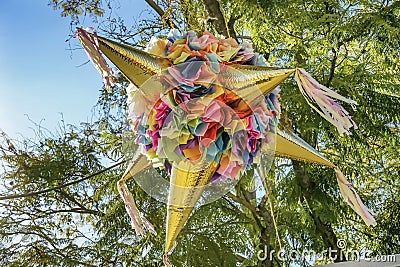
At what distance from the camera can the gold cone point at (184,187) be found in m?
0.77

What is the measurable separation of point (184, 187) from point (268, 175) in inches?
41.2

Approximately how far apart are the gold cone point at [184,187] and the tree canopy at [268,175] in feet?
3.23

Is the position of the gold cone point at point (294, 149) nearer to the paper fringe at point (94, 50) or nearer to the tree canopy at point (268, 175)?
the paper fringe at point (94, 50)

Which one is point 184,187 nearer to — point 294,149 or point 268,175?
point 294,149


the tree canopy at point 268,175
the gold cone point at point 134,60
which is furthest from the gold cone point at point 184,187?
the tree canopy at point 268,175

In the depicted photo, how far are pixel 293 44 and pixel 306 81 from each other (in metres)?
1.39

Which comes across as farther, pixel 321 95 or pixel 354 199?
pixel 354 199

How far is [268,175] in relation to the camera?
179 cm

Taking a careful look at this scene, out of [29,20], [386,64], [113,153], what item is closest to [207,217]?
[113,153]

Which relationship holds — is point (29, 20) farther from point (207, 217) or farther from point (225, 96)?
point (225, 96)

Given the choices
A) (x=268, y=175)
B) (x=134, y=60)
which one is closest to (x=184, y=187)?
(x=134, y=60)

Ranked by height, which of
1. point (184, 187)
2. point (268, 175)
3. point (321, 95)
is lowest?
point (184, 187)

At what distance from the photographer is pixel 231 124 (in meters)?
0.73

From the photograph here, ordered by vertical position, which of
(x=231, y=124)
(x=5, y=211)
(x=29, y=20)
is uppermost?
(x=29, y=20)
